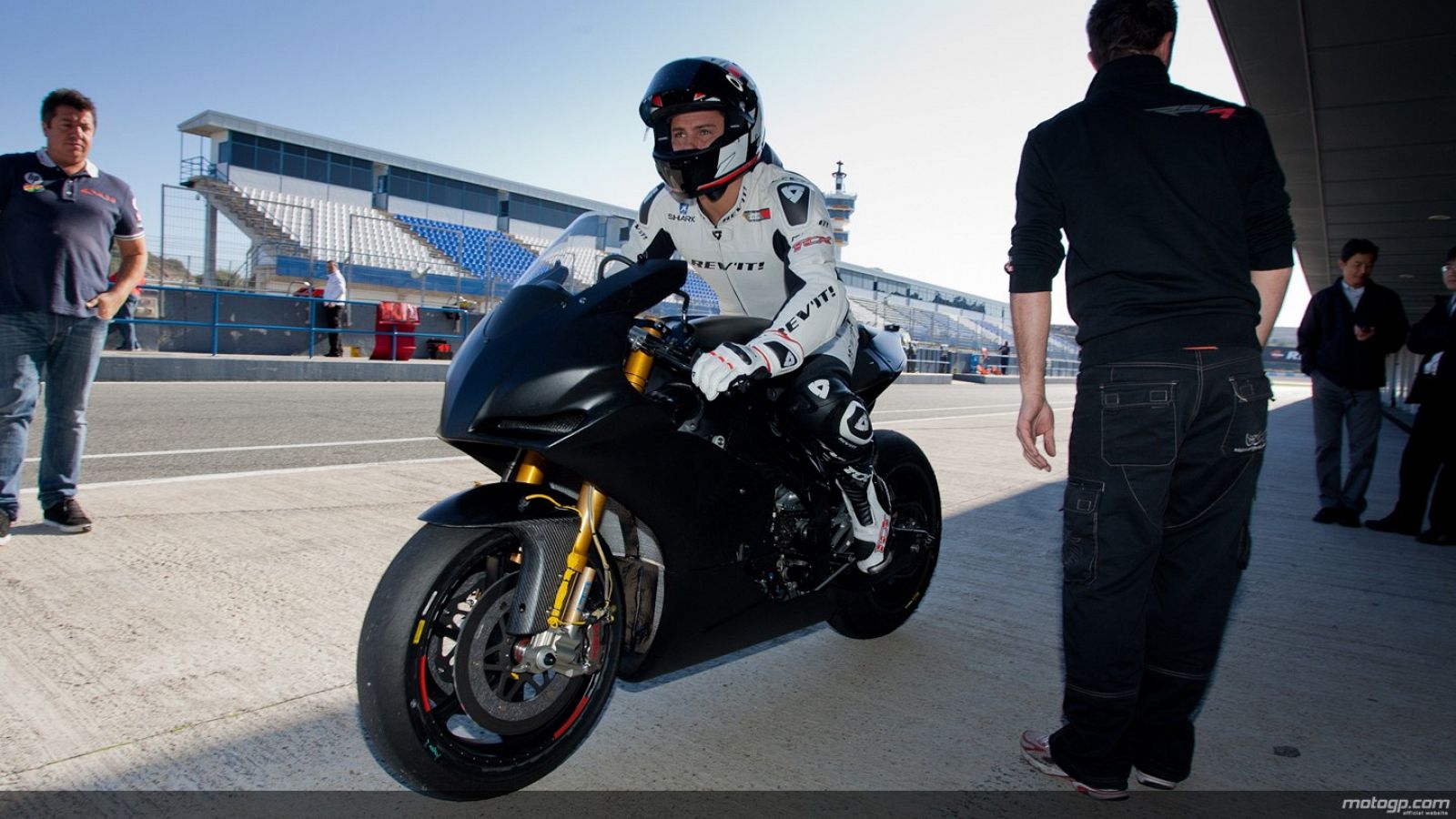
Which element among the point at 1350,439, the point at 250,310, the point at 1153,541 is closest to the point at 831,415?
the point at 1153,541

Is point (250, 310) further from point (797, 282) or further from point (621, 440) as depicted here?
point (621, 440)

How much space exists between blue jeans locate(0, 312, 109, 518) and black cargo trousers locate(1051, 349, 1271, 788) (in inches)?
Result: 167

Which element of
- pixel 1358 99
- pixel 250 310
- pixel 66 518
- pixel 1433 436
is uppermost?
pixel 1358 99

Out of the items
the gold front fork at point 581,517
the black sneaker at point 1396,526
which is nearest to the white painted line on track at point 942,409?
the black sneaker at point 1396,526

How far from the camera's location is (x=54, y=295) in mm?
4242

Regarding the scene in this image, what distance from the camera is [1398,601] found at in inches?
174

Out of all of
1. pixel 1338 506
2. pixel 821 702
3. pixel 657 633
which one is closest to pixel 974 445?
pixel 1338 506

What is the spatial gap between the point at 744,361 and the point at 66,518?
3628 mm

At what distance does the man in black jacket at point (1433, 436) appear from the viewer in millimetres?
5969

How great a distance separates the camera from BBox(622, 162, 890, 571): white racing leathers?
9.30 ft

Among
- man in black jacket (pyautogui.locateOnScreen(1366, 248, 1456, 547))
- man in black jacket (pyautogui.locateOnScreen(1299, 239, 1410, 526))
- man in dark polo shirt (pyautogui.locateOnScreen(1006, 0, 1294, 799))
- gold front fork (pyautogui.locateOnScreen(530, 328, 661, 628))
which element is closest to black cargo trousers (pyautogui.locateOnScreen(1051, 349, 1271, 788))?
man in dark polo shirt (pyautogui.locateOnScreen(1006, 0, 1294, 799))

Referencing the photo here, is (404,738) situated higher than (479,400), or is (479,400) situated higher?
(479,400)

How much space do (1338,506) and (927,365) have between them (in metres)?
30.0

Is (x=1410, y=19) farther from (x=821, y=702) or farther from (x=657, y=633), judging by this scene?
(x=657, y=633)
